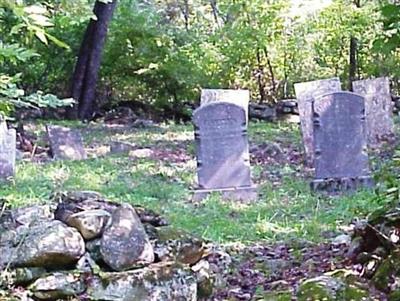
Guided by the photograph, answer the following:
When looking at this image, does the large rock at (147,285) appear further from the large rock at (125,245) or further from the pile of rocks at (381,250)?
the pile of rocks at (381,250)

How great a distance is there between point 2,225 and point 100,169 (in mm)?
4838

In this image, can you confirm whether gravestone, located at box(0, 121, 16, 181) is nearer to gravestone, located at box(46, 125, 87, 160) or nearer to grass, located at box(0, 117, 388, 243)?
grass, located at box(0, 117, 388, 243)

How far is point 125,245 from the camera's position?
4.38 meters

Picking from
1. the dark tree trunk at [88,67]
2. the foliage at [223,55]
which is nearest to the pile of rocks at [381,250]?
the dark tree trunk at [88,67]

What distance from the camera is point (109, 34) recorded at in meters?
17.1

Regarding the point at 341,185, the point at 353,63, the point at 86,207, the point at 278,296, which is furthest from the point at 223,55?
the point at 278,296

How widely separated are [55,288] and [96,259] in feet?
1.17

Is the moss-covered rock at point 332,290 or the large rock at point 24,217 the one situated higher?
the large rock at point 24,217

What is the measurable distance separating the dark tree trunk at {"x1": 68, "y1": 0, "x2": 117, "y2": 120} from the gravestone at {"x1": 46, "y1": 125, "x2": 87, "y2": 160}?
4478 mm

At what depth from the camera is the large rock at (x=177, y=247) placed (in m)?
4.62

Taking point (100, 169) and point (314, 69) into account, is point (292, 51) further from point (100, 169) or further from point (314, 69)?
point (100, 169)

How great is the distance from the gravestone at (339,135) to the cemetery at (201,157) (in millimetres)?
16

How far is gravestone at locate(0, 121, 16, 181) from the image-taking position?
8.62m

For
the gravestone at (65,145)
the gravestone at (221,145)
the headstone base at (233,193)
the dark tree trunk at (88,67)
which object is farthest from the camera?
the dark tree trunk at (88,67)
